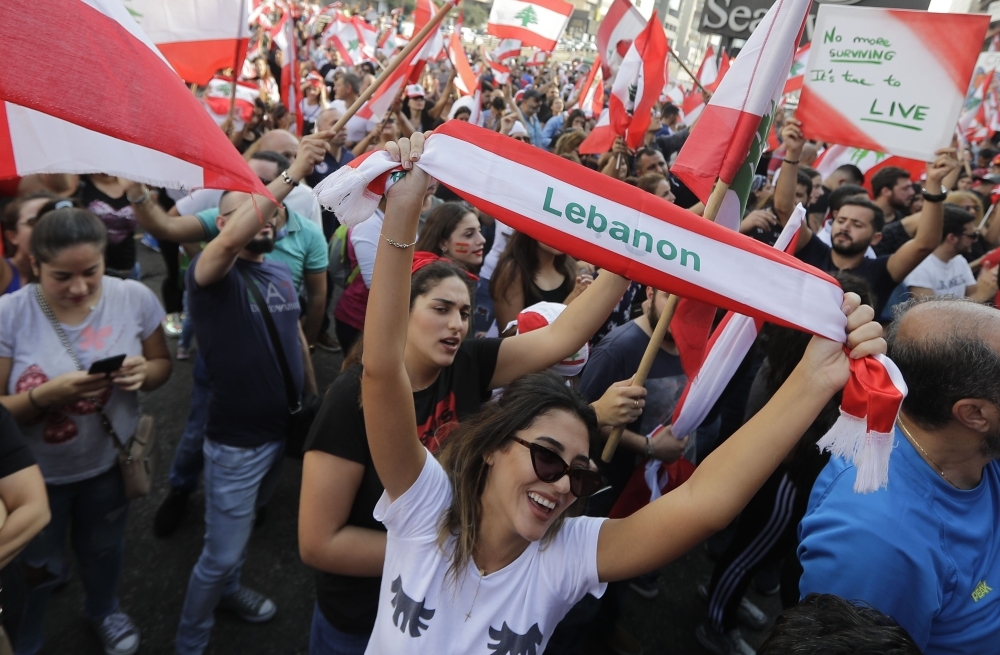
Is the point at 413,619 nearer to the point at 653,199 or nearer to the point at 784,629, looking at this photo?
the point at 784,629

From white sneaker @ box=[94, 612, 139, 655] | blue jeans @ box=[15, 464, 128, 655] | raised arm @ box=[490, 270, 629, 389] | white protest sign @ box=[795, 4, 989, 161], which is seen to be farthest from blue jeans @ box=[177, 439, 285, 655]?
white protest sign @ box=[795, 4, 989, 161]

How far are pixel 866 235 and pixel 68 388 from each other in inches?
172

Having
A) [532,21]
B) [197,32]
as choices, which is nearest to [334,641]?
[197,32]

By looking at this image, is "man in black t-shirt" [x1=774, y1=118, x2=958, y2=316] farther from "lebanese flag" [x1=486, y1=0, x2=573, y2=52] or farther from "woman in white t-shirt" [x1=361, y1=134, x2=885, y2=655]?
"lebanese flag" [x1=486, y1=0, x2=573, y2=52]

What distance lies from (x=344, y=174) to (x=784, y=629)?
3.94 ft

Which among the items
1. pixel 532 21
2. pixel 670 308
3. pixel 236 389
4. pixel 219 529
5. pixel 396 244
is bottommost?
pixel 219 529

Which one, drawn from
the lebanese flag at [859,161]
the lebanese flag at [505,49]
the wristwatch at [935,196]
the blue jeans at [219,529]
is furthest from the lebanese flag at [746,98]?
the lebanese flag at [505,49]

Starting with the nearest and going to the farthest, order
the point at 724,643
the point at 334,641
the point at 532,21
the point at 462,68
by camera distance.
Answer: the point at 334,641, the point at 724,643, the point at 532,21, the point at 462,68

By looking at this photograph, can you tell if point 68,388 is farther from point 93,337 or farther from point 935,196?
point 935,196

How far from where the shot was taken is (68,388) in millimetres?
2168

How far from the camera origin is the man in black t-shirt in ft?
12.0

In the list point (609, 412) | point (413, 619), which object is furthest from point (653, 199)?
point (413, 619)

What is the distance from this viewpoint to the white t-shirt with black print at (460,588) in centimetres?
143

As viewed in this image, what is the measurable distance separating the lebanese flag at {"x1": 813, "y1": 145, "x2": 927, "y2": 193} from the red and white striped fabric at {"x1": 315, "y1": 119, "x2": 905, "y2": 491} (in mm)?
5929
